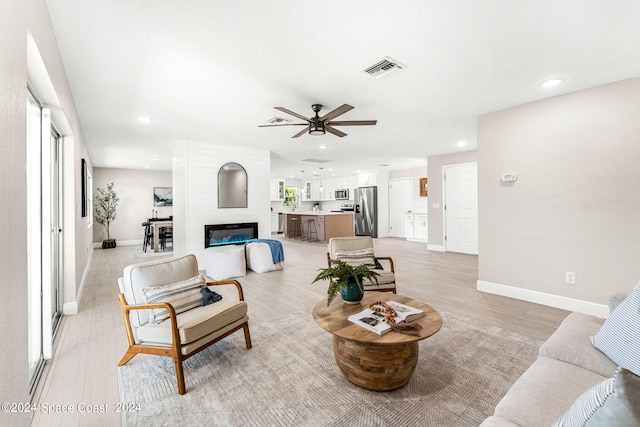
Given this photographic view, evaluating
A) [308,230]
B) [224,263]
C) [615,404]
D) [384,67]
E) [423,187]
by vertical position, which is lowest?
[224,263]

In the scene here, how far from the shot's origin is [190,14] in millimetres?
1908

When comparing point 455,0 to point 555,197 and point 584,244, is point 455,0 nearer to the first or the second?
point 555,197

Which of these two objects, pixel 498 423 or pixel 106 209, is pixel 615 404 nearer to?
pixel 498 423

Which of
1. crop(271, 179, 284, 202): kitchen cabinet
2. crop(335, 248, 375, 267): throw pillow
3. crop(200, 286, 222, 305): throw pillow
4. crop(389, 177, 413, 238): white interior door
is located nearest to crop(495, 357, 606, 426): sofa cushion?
crop(200, 286, 222, 305): throw pillow

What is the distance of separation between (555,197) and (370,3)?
3.20m

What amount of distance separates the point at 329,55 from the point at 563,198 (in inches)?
125

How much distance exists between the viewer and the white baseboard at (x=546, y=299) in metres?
3.16

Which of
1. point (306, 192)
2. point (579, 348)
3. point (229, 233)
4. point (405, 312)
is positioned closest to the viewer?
point (579, 348)

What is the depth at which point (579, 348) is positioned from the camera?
1.50 metres

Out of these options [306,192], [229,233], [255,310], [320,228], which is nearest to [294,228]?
[320,228]

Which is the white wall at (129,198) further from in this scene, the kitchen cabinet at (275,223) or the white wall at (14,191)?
the white wall at (14,191)

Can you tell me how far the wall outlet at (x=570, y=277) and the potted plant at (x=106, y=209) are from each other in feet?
33.9

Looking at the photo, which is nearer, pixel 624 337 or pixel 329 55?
pixel 624 337

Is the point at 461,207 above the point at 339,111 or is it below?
below
